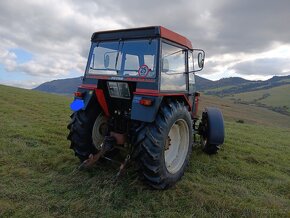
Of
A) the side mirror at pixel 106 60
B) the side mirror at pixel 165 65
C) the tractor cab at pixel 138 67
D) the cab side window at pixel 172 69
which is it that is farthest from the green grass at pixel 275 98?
the side mirror at pixel 106 60

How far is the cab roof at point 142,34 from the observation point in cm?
493

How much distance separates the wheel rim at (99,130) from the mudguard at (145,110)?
1262 mm

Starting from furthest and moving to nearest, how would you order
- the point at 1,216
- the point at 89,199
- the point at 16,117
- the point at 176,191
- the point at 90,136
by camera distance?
the point at 16,117, the point at 90,136, the point at 176,191, the point at 89,199, the point at 1,216

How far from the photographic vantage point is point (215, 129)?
7.10m

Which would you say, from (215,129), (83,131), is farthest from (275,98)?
(83,131)

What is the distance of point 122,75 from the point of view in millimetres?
5234

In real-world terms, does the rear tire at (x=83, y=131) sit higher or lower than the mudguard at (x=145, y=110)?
lower

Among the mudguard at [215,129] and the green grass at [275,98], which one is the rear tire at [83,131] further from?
the green grass at [275,98]

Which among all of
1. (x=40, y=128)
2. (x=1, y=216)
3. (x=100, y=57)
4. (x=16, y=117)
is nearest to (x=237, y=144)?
(x=100, y=57)

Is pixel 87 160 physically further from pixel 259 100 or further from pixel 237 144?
pixel 259 100

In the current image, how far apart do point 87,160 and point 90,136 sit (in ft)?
1.88

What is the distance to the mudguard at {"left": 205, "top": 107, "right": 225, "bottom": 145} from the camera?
277 inches

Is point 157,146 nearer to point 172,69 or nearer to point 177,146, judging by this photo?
point 177,146

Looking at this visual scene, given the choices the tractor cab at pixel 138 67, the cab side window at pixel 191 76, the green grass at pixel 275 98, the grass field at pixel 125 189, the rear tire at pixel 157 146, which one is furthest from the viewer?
the green grass at pixel 275 98
